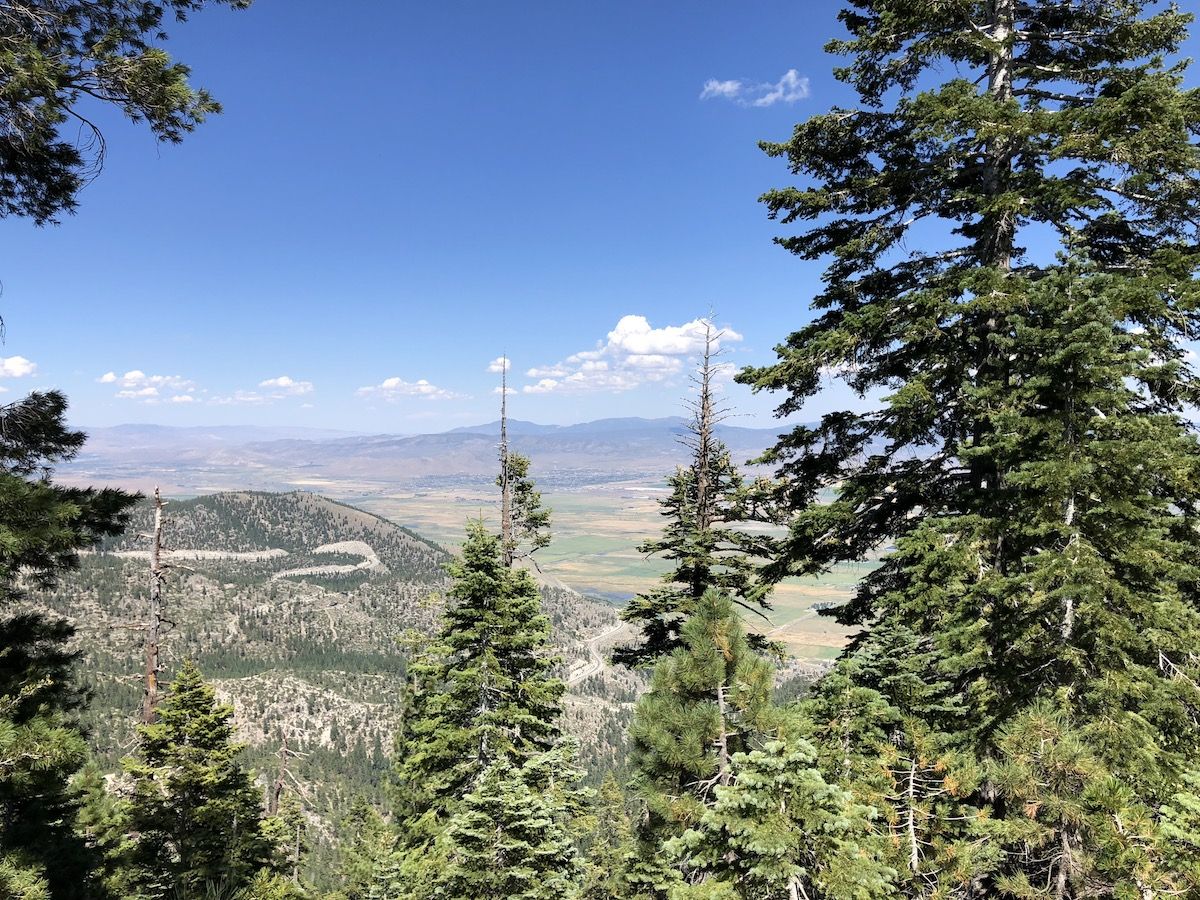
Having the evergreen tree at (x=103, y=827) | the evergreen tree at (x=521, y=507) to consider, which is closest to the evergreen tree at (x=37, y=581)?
the evergreen tree at (x=103, y=827)

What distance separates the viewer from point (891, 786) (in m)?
5.83

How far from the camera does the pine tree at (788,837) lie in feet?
14.5

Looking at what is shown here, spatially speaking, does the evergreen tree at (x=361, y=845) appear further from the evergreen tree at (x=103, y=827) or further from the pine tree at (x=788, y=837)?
the pine tree at (x=788, y=837)

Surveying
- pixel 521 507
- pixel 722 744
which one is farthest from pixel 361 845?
pixel 722 744

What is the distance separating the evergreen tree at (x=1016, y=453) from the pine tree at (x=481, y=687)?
25.9 ft

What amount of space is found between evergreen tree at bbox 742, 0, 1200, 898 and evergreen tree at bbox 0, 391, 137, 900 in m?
8.12

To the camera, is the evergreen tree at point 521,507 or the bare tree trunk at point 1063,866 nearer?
the bare tree trunk at point 1063,866

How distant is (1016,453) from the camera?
6.66 meters

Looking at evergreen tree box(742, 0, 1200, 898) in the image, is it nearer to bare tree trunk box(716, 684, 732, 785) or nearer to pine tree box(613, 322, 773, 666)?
bare tree trunk box(716, 684, 732, 785)

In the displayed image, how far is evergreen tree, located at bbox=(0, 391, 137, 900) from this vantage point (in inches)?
202

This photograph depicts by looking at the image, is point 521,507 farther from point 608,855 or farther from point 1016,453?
point 608,855

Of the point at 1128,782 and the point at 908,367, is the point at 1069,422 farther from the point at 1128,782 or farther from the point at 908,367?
the point at 1128,782

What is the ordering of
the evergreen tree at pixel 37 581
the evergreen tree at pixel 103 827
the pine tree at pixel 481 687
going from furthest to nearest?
1. the evergreen tree at pixel 103 827
2. the pine tree at pixel 481 687
3. the evergreen tree at pixel 37 581

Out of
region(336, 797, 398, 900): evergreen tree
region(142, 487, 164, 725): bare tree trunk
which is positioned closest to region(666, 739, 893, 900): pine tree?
region(142, 487, 164, 725): bare tree trunk
